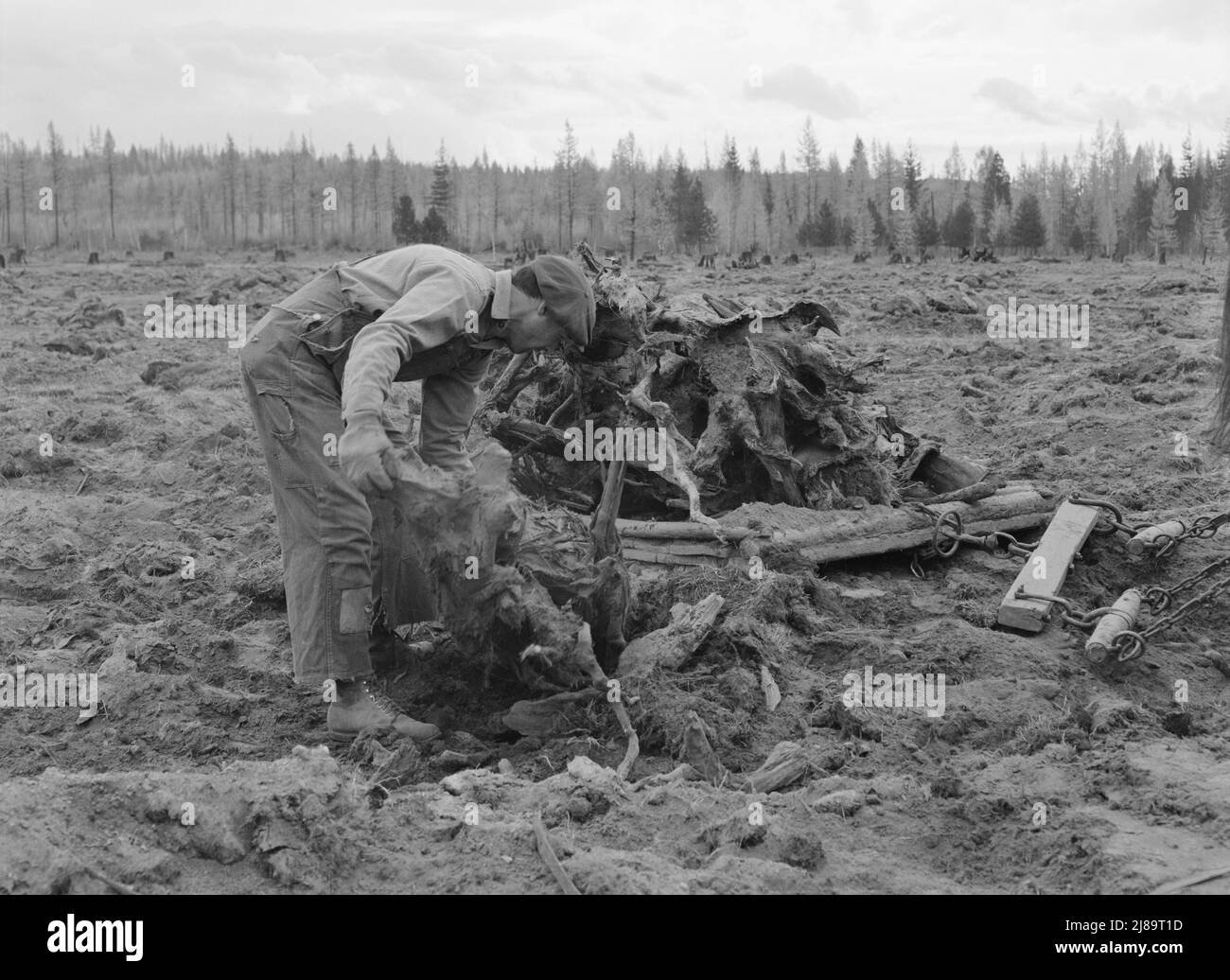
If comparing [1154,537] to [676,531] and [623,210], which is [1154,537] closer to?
[676,531]

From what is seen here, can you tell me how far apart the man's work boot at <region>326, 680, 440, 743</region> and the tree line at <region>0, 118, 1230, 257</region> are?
41218mm

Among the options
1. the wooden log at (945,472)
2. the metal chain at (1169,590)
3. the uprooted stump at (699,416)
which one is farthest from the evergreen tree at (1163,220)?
the metal chain at (1169,590)

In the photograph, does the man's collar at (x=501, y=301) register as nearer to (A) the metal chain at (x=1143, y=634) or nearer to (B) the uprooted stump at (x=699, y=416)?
(B) the uprooted stump at (x=699, y=416)

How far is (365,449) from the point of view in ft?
12.0

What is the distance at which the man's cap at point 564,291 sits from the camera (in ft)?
14.0

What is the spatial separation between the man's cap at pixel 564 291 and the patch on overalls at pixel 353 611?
1.31m

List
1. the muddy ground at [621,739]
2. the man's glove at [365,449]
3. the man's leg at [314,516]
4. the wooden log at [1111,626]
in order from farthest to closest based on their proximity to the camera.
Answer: the wooden log at [1111,626]
the man's leg at [314,516]
the man's glove at [365,449]
the muddy ground at [621,739]

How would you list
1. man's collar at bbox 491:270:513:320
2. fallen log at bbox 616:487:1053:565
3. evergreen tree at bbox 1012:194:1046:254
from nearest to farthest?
man's collar at bbox 491:270:513:320 → fallen log at bbox 616:487:1053:565 → evergreen tree at bbox 1012:194:1046:254

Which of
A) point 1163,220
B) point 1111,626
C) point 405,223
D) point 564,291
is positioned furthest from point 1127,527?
point 1163,220

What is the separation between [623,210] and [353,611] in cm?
7219

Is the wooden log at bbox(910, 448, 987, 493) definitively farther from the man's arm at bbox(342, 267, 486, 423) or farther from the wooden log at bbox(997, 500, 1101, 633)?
the man's arm at bbox(342, 267, 486, 423)

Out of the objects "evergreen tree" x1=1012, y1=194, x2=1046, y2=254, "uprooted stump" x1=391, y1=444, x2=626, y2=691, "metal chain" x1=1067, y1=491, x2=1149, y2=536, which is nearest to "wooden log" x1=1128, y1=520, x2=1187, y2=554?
"metal chain" x1=1067, y1=491, x2=1149, y2=536

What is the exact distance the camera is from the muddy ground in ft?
10.1
